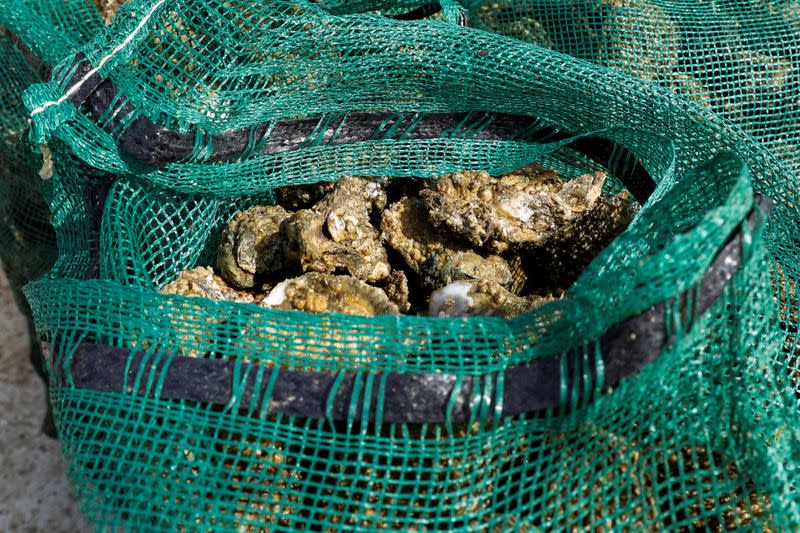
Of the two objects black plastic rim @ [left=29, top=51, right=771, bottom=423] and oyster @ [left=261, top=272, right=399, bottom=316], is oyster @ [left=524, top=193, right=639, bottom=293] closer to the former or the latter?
oyster @ [left=261, top=272, right=399, bottom=316]

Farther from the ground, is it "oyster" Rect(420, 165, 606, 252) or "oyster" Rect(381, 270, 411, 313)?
"oyster" Rect(420, 165, 606, 252)

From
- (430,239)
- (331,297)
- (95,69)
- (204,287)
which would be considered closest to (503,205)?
(430,239)

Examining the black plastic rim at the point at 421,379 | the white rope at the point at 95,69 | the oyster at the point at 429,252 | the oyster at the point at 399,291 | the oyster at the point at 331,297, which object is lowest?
the oyster at the point at 399,291

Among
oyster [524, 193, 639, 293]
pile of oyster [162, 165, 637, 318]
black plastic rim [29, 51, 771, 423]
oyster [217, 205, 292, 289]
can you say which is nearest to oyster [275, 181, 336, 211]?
pile of oyster [162, 165, 637, 318]

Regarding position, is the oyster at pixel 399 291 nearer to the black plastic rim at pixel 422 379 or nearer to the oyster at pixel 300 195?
the oyster at pixel 300 195

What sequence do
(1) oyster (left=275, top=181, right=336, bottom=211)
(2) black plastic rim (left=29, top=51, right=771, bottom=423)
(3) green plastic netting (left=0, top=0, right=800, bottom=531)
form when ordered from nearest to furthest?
(2) black plastic rim (left=29, top=51, right=771, bottom=423)
(3) green plastic netting (left=0, top=0, right=800, bottom=531)
(1) oyster (left=275, top=181, right=336, bottom=211)

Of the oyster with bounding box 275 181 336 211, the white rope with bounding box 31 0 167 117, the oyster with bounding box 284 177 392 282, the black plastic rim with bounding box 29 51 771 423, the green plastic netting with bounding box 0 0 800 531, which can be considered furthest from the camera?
the oyster with bounding box 275 181 336 211

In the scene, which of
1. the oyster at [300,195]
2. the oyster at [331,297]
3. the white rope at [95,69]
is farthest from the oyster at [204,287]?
the white rope at [95,69]
